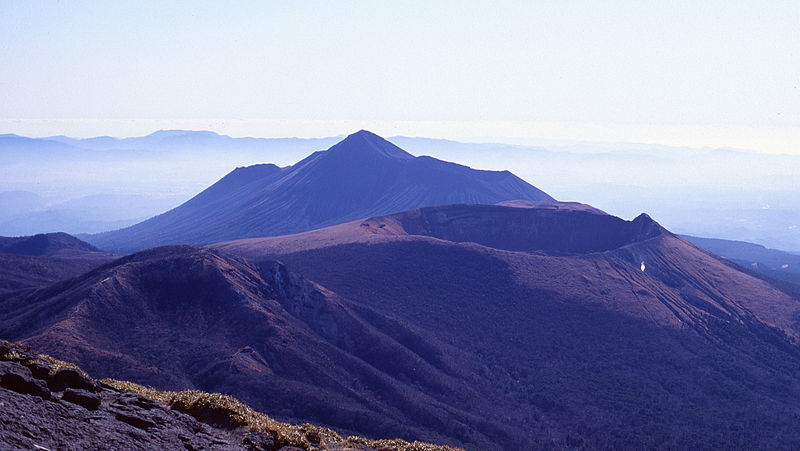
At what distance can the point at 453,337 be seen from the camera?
64750 millimetres

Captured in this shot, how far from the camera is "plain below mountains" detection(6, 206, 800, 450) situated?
44.0 m

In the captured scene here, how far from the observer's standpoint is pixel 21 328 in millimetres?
44969

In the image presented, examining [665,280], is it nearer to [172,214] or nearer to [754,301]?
[754,301]

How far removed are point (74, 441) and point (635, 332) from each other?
63.8 metres

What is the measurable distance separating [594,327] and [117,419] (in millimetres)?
60243

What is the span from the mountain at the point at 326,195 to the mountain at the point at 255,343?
3482 inches

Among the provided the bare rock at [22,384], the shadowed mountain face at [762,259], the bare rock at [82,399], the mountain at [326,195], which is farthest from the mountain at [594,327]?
the shadowed mountain face at [762,259]

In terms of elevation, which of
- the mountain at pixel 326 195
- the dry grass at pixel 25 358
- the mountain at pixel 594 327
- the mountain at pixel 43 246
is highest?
the mountain at pixel 326 195

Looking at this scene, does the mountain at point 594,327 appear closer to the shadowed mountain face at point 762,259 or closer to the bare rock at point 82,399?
the bare rock at point 82,399

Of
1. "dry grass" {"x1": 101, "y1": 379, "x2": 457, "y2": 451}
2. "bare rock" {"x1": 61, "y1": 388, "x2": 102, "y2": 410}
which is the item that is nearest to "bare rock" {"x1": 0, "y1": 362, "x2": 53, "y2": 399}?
"bare rock" {"x1": 61, "y1": 388, "x2": 102, "y2": 410}

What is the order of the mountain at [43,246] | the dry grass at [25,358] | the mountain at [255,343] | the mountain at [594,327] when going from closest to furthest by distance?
1. the dry grass at [25,358]
2. the mountain at [255,343]
3. the mountain at [594,327]
4. the mountain at [43,246]

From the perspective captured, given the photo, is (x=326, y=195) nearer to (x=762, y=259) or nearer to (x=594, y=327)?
(x=594, y=327)

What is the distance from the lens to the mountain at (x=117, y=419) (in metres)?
13.0

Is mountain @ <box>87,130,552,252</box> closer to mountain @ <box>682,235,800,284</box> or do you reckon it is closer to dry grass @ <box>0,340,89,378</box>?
mountain @ <box>682,235,800,284</box>
